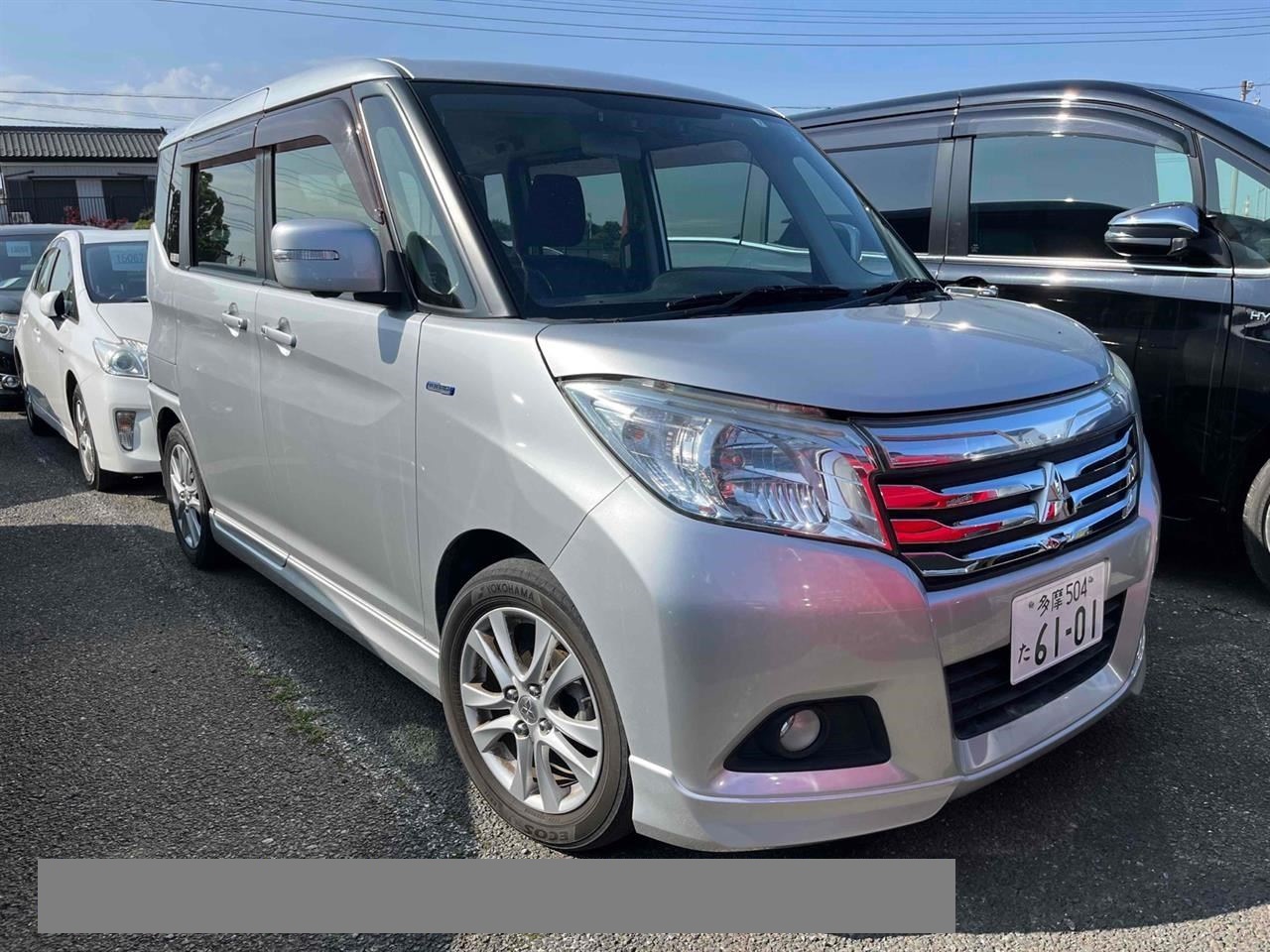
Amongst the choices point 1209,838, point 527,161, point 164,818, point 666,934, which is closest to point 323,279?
point 527,161

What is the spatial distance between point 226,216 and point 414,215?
1.54m

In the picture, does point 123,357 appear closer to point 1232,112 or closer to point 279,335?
point 279,335

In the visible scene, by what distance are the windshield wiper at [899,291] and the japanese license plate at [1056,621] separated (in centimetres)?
93

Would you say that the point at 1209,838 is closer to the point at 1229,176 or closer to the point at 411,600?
the point at 411,600

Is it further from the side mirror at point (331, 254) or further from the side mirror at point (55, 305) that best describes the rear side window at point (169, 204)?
the side mirror at point (55, 305)

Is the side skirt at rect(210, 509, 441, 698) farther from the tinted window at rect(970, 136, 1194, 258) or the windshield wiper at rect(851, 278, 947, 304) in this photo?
the tinted window at rect(970, 136, 1194, 258)

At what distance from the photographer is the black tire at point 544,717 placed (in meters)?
2.13

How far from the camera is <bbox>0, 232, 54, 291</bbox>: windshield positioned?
29.7ft

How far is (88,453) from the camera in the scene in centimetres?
596

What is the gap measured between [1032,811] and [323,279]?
216cm

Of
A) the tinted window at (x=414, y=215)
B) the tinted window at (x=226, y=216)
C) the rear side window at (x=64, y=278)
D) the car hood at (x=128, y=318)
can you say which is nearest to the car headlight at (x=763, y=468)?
the tinted window at (x=414, y=215)

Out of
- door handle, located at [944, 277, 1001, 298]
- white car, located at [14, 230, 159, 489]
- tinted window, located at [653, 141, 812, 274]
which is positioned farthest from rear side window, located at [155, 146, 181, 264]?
door handle, located at [944, 277, 1001, 298]

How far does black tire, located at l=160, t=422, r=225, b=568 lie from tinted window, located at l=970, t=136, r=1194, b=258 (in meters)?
3.46

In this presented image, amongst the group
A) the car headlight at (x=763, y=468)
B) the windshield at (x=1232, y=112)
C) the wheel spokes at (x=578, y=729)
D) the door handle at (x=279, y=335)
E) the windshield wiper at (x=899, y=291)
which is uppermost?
the windshield at (x=1232, y=112)
